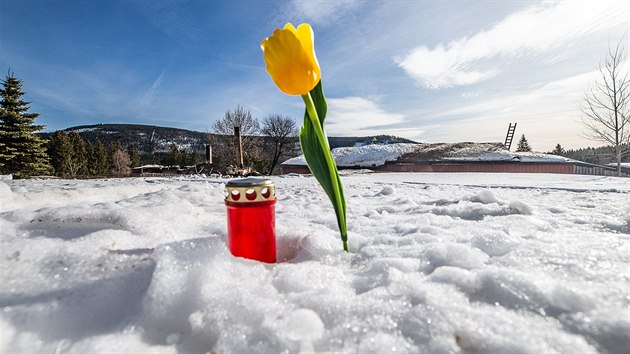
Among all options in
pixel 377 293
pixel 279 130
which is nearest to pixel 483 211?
pixel 377 293

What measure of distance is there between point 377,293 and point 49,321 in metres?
0.72

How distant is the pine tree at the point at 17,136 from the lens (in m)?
15.6

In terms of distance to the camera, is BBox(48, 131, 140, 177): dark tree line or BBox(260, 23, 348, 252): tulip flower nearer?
BBox(260, 23, 348, 252): tulip flower

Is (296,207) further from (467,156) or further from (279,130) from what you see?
(279,130)

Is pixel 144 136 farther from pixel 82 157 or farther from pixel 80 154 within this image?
pixel 82 157

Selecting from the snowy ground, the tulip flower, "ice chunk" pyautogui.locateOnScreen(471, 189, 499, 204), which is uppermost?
the tulip flower

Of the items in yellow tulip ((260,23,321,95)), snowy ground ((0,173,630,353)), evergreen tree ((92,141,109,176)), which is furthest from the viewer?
evergreen tree ((92,141,109,176))

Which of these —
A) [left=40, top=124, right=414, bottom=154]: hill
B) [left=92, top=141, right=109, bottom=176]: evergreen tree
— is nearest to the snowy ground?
[left=92, top=141, right=109, bottom=176]: evergreen tree

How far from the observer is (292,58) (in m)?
0.89

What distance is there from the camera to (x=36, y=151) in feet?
53.5

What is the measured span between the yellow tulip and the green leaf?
0.58ft

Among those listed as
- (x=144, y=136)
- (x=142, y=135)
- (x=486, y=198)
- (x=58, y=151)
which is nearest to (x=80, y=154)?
(x=58, y=151)

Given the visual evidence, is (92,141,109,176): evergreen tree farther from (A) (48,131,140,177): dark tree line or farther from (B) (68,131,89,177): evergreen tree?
(B) (68,131,89,177): evergreen tree

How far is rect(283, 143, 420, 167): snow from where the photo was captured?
53.5ft
